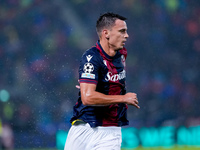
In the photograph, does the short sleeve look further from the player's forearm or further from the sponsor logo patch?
the player's forearm

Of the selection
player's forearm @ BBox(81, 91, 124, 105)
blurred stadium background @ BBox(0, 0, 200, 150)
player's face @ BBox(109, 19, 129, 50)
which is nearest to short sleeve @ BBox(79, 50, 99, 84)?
player's forearm @ BBox(81, 91, 124, 105)

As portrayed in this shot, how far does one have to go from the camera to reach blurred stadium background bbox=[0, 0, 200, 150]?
7.79 meters

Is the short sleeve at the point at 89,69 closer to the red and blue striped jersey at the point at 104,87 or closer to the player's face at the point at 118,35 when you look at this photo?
the red and blue striped jersey at the point at 104,87

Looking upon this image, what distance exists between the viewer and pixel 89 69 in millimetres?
3045

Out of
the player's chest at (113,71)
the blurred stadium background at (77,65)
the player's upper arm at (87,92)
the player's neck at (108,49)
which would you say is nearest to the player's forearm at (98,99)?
the player's upper arm at (87,92)

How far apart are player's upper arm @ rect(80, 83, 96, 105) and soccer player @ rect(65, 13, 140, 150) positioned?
63 mm

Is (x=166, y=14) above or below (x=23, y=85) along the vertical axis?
above

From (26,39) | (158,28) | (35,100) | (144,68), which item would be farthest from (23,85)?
(158,28)

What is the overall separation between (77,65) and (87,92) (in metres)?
5.10

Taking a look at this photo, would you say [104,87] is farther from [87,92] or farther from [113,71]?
[87,92]

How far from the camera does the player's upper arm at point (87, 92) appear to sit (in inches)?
117

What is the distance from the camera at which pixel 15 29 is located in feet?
27.3

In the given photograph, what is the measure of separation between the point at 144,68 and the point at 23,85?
100 inches

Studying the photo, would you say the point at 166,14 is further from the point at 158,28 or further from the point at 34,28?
the point at 34,28
